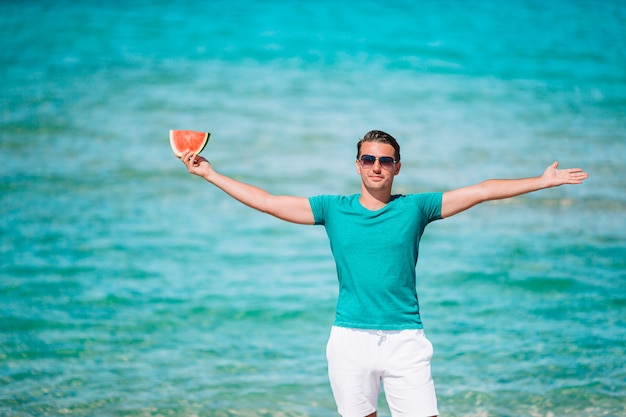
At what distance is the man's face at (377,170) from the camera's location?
366cm

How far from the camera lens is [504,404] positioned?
598cm

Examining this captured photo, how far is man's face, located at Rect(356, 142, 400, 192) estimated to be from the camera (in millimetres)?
3662

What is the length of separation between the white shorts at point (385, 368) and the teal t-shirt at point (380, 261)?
50mm

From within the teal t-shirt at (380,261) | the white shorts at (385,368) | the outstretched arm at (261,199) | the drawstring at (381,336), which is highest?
the outstretched arm at (261,199)

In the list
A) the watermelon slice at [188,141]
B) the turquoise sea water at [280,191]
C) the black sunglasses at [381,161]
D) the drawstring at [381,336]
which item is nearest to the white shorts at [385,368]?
the drawstring at [381,336]

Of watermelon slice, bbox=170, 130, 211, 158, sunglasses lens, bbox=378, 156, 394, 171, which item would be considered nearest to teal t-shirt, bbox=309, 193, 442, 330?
sunglasses lens, bbox=378, 156, 394, 171

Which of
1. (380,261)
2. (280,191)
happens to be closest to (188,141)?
(380,261)

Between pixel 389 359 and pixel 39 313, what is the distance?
5.50 meters

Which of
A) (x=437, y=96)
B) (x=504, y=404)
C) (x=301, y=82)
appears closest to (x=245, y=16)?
(x=301, y=82)

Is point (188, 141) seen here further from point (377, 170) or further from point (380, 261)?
point (380, 261)

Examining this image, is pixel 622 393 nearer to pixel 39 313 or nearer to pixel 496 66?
pixel 39 313

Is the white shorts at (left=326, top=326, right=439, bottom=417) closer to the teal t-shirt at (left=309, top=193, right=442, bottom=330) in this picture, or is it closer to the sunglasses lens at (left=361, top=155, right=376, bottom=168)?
the teal t-shirt at (left=309, top=193, right=442, bottom=330)

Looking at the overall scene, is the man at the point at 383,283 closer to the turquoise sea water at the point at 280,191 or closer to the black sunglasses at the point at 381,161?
the black sunglasses at the point at 381,161

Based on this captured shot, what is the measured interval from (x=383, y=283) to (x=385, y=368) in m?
0.34
